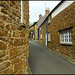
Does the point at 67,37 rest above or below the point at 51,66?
above

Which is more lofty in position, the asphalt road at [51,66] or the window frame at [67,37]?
the window frame at [67,37]

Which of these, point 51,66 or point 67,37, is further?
point 67,37

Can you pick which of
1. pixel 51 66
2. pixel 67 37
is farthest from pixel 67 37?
pixel 51 66

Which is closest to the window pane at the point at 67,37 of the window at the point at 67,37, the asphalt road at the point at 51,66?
the window at the point at 67,37

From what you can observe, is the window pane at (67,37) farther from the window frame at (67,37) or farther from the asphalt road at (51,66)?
the asphalt road at (51,66)

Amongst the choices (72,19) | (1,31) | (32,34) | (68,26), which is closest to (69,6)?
(72,19)

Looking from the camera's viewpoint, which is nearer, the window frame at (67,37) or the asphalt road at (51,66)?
the asphalt road at (51,66)

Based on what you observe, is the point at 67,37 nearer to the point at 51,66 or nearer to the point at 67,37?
the point at 67,37

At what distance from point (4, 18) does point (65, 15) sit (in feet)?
20.7

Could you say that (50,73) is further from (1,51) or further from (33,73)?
(1,51)

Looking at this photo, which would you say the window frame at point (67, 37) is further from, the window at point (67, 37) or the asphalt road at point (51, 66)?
the asphalt road at point (51, 66)

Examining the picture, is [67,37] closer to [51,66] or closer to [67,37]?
[67,37]

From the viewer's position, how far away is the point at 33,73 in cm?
340

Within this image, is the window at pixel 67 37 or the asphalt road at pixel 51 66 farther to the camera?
the window at pixel 67 37
